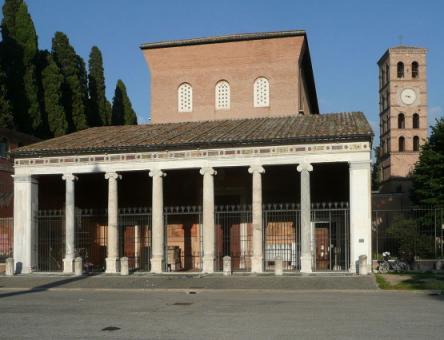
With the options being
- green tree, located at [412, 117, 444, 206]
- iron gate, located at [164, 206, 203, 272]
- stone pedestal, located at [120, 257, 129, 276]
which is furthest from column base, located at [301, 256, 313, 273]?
green tree, located at [412, 117, 444, 206]

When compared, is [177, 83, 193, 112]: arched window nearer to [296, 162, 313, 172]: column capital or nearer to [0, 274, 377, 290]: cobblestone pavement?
[296, 162, 313, 172]: column capital

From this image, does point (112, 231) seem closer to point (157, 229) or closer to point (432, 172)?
point (157, 229)

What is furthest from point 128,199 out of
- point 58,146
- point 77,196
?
point 58,146

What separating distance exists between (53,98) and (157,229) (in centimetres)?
1938

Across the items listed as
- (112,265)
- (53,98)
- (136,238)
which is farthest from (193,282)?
(53,98)

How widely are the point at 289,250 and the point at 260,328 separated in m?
17.1

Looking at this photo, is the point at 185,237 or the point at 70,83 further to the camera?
the point at 70,83

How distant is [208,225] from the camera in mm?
24969

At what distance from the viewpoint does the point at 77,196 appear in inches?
1204

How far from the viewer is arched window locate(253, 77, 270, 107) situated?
32.4m

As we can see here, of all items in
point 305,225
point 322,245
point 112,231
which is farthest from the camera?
point 322,245

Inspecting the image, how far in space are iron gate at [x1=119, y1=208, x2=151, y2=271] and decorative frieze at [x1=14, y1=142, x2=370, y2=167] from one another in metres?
4.29

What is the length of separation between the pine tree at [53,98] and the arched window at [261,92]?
15340mm

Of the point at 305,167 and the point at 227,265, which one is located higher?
the point at 305,167
